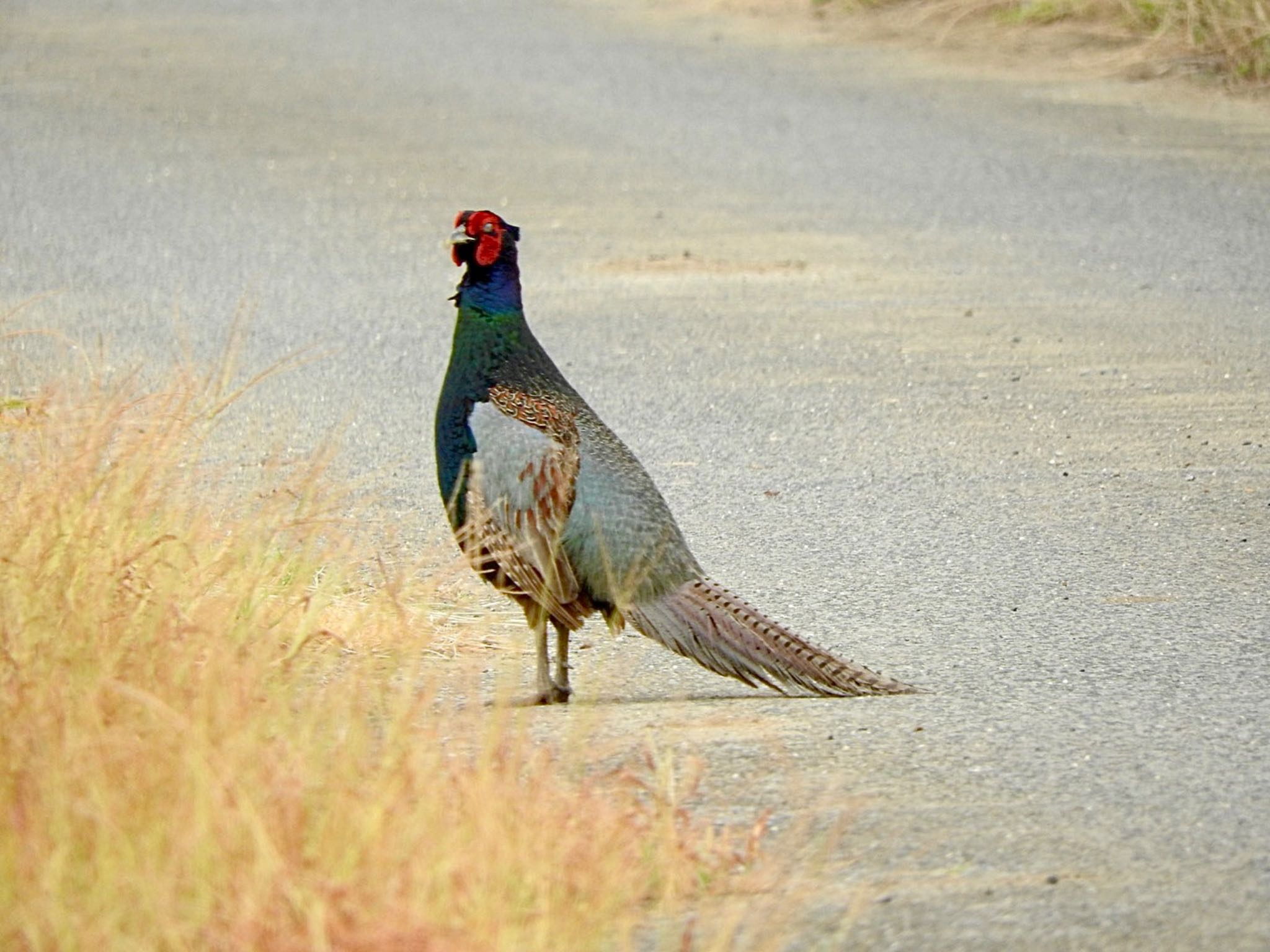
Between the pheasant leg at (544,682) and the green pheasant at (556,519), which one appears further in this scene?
the pheasant leg at (544,682)

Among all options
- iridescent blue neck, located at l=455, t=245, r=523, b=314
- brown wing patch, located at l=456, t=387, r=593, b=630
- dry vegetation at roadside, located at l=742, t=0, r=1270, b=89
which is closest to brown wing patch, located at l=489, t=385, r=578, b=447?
brown wing patch, located at l=456, t=387, r=593, b=630

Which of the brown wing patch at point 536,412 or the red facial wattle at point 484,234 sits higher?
the red facial wattle at point 484,234

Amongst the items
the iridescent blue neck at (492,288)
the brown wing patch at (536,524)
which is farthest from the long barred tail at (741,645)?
the iridescent blue neck at (492,288)

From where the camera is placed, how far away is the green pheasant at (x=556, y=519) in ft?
14.5

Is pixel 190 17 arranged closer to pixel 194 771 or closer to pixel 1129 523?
pixel 1129 523

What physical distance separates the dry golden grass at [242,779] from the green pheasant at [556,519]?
269 millimetres

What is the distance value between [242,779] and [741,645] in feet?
5.00

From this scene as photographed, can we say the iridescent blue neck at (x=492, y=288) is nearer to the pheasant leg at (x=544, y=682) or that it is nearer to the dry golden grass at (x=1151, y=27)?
the pheasant leg at (x=544, y=682)

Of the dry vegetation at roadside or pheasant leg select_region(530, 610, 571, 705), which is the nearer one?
pheasant leg select_region(530, 610, 571, 705)

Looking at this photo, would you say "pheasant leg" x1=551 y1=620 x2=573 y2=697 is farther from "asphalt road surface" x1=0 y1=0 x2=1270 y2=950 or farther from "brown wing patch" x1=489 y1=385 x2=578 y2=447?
"brown wing patch" x1=489 y1=385 x2=578 y2=447

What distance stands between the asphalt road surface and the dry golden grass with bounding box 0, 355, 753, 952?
32 centimetres

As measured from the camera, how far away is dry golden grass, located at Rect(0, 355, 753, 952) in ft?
9.37

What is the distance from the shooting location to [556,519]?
446 cm

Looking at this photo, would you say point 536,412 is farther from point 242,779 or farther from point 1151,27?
point 1151,27
